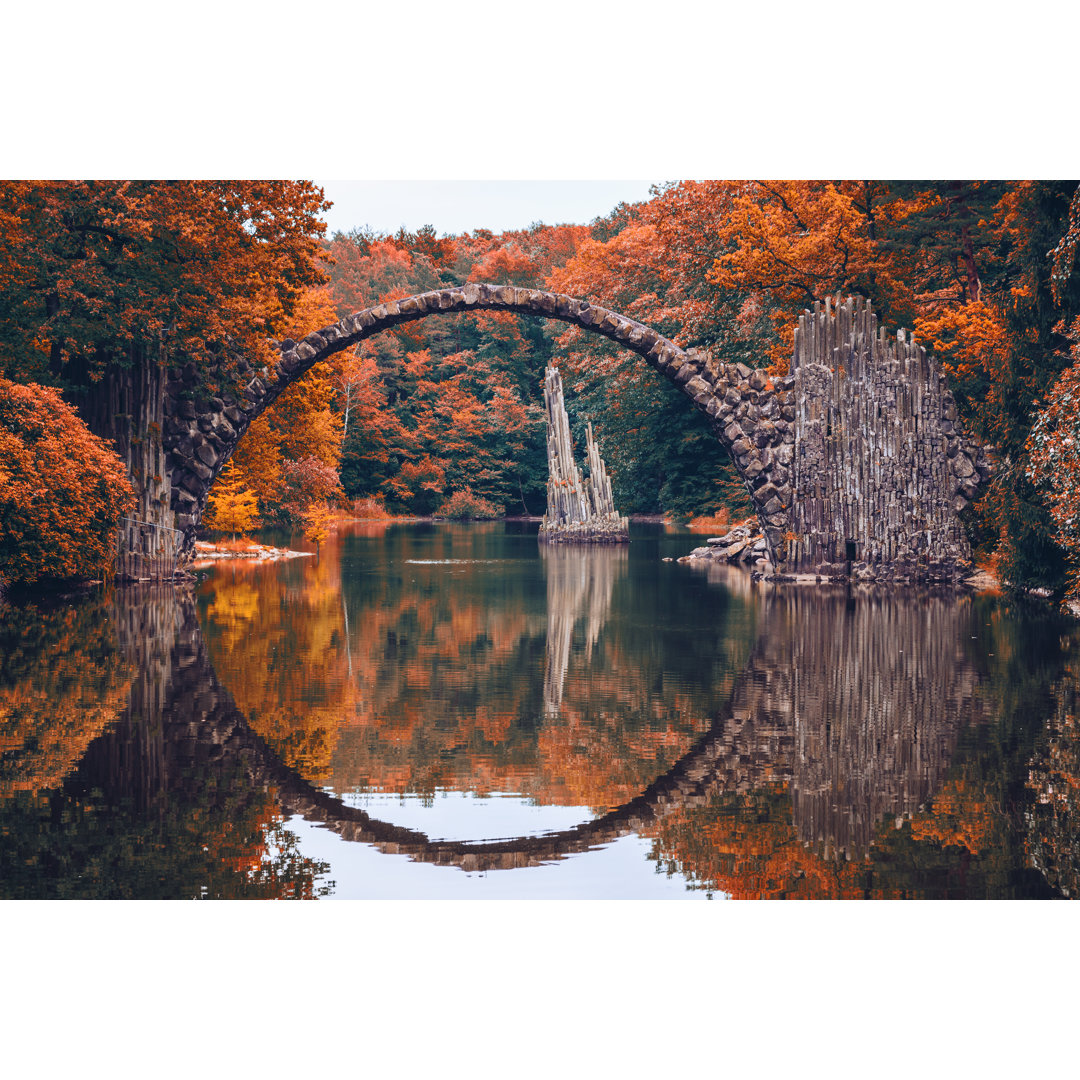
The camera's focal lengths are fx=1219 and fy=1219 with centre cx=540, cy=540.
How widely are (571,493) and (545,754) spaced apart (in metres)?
27.3

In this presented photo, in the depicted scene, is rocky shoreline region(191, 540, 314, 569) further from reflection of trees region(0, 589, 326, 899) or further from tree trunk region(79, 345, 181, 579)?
reflection of trees region(0, 589, 326, 899)

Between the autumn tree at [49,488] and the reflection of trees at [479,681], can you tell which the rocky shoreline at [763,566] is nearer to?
the reflection of trees at [479,681]

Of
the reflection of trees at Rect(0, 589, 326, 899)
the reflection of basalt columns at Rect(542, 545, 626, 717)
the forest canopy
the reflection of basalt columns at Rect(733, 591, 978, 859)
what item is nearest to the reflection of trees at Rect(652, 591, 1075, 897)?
the reflection of basalt columns at Rect(733, 591, 978, 859)

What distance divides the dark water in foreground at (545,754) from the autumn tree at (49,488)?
220 centimetres

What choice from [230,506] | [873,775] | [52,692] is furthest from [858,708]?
[230,506]

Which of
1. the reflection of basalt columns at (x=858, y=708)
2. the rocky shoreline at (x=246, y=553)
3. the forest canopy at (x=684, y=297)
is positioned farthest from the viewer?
the rocky shoreline at (x=246, y=553)

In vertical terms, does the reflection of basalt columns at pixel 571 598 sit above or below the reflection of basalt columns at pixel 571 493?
below

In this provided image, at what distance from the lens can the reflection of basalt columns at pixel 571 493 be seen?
112ft

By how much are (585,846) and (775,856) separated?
2.97 ft

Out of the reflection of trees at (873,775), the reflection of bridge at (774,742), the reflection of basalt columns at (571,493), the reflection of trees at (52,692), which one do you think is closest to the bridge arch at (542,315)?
the reflection of trees at (52,692)

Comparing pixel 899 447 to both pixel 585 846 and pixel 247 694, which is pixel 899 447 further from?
pixel 585 846

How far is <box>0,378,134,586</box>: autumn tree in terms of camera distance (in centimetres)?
1650

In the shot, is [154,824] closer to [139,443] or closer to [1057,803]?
[1057,803]

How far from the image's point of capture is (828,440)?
19.9 metres
